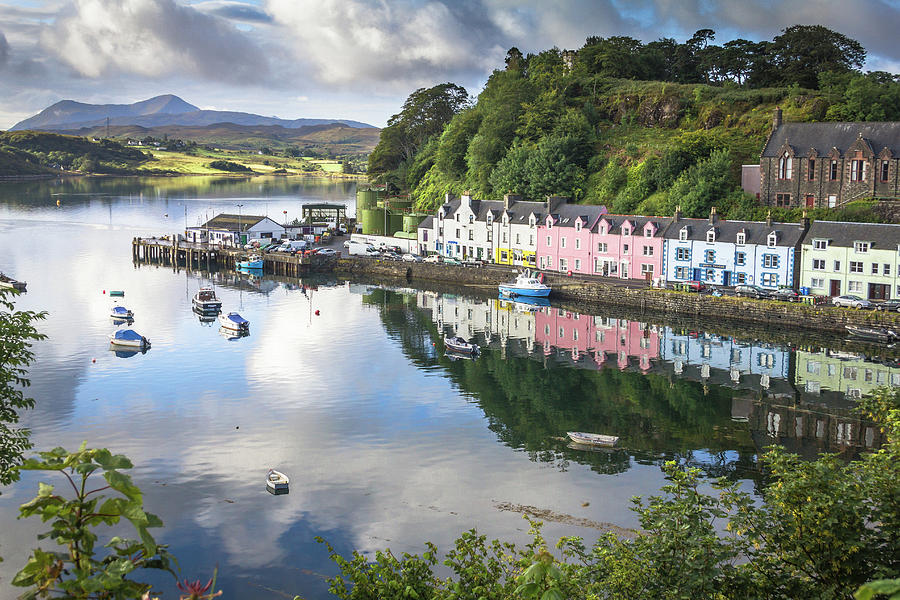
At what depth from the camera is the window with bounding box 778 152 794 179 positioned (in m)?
54.5

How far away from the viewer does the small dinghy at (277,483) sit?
22891mm

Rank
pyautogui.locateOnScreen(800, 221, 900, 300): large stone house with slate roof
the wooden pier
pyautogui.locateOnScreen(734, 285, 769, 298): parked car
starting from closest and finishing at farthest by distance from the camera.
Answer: pyautogui.locateOnScreen(800, 221, 900, 300): large stone house with slate roof < pyautogui.locateOnScreen(734, 285, 769, 298): parked car < the wooden pier

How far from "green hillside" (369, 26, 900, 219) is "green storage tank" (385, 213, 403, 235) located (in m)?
3.27

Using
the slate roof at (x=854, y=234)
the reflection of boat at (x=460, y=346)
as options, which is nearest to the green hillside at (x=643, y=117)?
the slate roof at (x=854, y=234)

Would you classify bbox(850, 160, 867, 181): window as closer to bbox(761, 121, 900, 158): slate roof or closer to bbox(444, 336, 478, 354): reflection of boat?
bbox(761, 121, 900, 158): slate roof

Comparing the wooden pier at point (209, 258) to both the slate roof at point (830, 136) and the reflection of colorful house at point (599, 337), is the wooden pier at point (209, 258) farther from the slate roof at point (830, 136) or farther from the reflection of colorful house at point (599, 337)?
the slate roof at point (830, 136)

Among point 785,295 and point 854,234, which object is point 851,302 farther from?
point 854,234

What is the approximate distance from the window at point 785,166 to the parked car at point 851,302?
43.8 ft

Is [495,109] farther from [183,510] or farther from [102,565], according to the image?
[102,565]

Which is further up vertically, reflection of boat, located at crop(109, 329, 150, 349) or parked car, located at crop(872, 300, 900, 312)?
parked car, located at crop(872, 300, 900, 312)

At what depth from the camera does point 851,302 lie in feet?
141

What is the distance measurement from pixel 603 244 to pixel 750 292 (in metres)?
11.2

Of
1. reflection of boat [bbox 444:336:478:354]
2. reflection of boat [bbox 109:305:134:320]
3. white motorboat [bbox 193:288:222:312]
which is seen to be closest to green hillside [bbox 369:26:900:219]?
reflection of boat [bbox 444:336:478:354]

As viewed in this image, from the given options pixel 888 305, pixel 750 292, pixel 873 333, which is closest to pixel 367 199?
pixel 750 292
